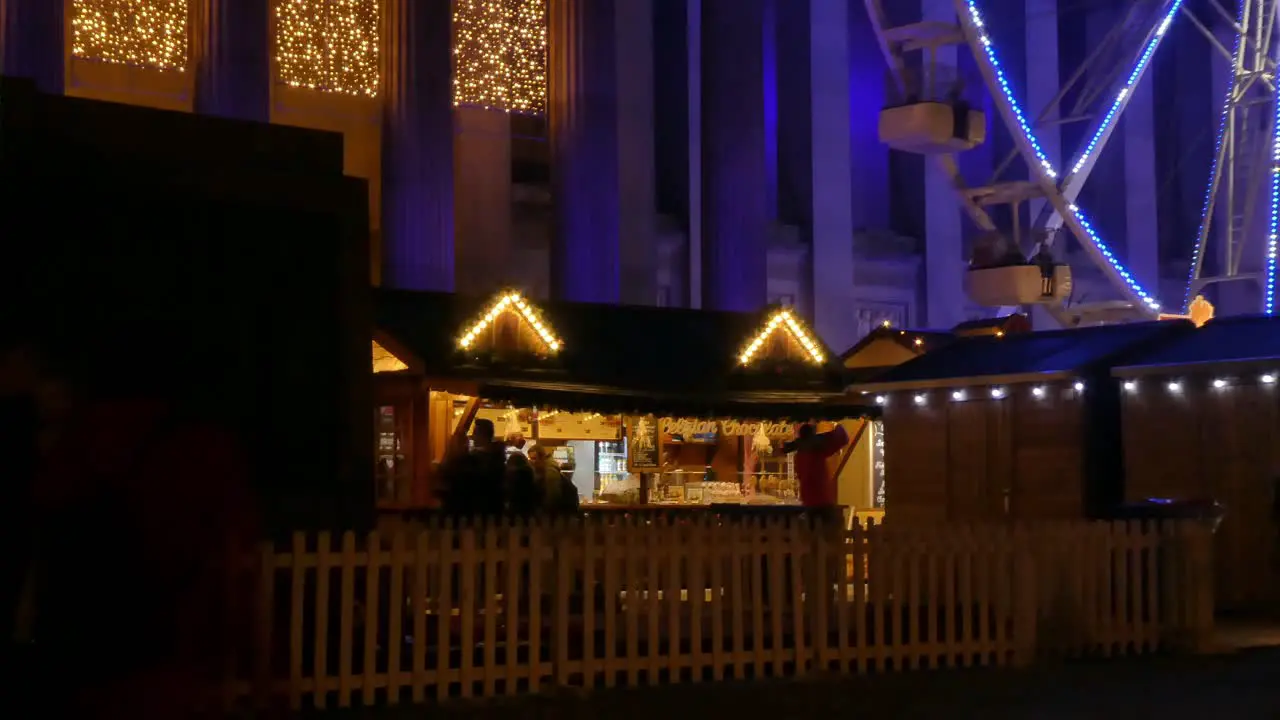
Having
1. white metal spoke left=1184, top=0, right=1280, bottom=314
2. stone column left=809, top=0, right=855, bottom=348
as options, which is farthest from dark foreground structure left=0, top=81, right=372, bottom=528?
stone column left=809, top=0, right=855, bottom=348

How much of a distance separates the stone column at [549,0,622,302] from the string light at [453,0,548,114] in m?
1.90

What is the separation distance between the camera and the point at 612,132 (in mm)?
28453

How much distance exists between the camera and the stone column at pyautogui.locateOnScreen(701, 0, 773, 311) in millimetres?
30234

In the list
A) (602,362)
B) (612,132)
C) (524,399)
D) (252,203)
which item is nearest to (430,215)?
(612,132)

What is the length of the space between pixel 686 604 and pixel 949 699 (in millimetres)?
2160

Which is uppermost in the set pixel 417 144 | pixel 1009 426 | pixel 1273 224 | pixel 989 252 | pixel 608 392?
pixel 417 144

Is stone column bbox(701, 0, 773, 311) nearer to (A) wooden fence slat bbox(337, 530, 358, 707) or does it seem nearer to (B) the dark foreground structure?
(B) the dark foreground structure

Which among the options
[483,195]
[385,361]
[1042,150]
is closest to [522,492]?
[385,361]

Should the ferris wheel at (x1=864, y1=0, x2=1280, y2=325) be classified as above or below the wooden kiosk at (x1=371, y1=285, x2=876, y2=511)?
above

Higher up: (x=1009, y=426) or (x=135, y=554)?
(x=1009, y=426)

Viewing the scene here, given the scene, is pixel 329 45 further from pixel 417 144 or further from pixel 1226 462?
pixel 1226 462

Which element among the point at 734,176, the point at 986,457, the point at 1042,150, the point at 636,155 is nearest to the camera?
the point at 986,457

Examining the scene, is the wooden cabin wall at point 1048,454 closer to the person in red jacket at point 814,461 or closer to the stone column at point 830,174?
the person in red jacket at point 814,461

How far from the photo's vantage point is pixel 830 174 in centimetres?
3628
